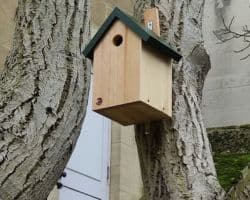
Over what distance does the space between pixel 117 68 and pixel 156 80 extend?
17 cm

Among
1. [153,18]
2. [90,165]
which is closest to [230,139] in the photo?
[90,165]

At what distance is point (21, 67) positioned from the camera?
2877 millimetres

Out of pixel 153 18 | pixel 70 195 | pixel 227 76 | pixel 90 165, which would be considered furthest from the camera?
pixel 227 76

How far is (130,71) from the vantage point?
2.82m

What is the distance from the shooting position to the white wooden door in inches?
223

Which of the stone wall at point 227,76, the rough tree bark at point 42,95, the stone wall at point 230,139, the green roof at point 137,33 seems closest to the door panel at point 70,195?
the stone wall at point 230,139

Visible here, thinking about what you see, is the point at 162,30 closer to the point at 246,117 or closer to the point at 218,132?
Result: the point at 218,132

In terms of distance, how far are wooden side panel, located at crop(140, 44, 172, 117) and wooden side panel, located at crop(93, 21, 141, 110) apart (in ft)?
0.12

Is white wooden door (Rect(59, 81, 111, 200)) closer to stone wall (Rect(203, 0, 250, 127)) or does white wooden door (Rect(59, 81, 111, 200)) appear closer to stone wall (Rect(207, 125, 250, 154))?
stone wall (Rect(203, 0, 250, 127))

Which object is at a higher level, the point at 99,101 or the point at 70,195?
the point at 99,101

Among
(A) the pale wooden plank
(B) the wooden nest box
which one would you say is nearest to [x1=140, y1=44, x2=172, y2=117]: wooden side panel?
(B) the wooden nest box

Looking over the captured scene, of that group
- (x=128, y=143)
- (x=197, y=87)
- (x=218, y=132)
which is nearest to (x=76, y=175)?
(x=128, y=143)

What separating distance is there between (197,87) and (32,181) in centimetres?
85

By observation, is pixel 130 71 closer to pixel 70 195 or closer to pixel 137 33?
pixel 137 33
